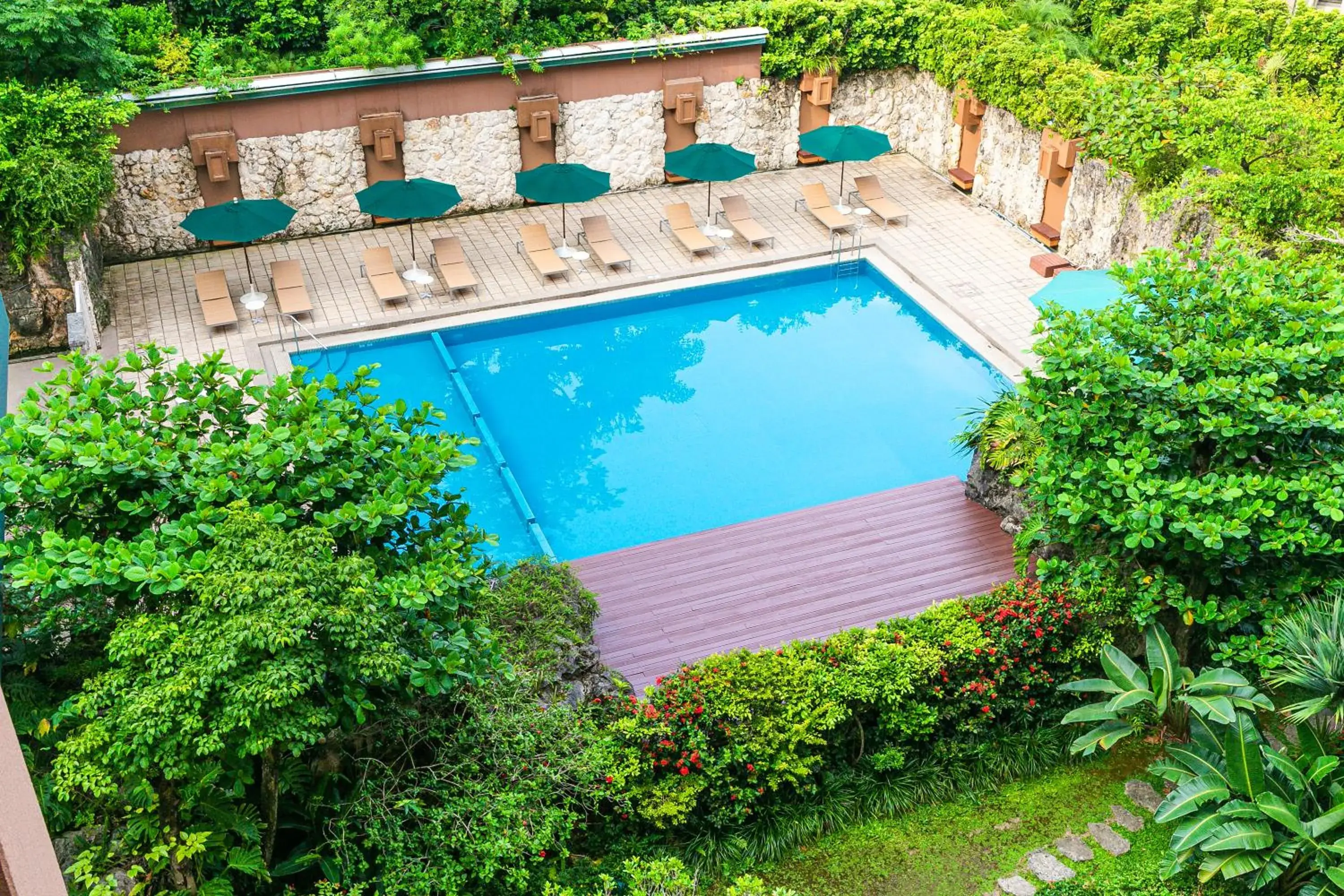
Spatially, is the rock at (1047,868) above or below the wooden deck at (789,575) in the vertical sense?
below

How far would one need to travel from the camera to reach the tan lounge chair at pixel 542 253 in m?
20.0

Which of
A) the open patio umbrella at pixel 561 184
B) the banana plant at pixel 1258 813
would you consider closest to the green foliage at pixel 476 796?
the banana plant at pixel 1258 813

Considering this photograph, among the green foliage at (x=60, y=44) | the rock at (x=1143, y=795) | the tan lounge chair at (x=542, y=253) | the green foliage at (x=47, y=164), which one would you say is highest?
the green foliage at (x=60, y=44)

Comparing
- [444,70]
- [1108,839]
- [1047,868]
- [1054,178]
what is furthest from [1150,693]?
[444,70]

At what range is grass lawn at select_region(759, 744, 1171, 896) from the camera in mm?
10000

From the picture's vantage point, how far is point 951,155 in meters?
23.3

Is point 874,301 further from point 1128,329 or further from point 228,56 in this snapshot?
point 228,56

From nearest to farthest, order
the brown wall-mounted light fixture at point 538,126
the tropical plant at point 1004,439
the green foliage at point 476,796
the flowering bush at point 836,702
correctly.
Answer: the green foliage at point 476,796 → the flowering bush at point 836,702 → the tropical plant at point 1004,439 → the brown wall-mounted light fixture at point 538,126

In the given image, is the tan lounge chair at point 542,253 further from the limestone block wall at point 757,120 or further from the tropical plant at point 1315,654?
the tropical plant at point 1315,654

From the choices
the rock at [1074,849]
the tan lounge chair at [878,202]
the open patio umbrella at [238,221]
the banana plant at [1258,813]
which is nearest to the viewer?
the banana plant at [1258,813]

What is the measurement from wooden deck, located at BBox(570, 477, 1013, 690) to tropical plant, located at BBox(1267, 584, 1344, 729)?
3481 millimetres

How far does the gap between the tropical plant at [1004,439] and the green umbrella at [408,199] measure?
30.7ft

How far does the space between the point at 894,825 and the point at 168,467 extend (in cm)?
662

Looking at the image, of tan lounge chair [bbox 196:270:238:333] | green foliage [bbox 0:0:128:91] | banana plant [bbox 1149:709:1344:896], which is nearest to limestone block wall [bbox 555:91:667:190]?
tan lounge chair [bbox 196:270:238:333]
